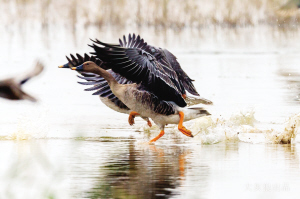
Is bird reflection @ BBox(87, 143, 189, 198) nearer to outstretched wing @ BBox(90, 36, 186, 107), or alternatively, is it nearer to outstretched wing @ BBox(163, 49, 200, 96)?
outstretched wing @ BBox(90, 36, 186, 107)

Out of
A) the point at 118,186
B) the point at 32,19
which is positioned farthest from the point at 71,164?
the point at 32,19

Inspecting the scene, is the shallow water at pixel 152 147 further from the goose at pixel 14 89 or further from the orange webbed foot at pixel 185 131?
the goose at pixel 14 89

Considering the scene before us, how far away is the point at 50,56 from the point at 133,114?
15.0 metres

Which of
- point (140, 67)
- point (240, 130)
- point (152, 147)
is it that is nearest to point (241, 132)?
point (240, 130)

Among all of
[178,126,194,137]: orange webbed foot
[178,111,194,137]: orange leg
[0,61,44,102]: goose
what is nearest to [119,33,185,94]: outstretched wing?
[178,111,194,137]: orange leg

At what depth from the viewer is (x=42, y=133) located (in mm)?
9820

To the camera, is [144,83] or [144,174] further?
[144,83]

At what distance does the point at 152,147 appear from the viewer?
362 inches

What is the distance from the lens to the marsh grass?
32.0 metres

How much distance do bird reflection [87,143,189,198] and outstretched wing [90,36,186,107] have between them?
0.75m

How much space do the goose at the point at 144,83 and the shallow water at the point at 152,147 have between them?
15.6 inches

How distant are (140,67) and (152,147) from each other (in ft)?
3.40

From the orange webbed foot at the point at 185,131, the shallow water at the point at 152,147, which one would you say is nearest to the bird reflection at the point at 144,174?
the shallow water at the point at 152,147

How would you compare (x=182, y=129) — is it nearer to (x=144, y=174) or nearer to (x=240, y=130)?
(x=240, y=130)
